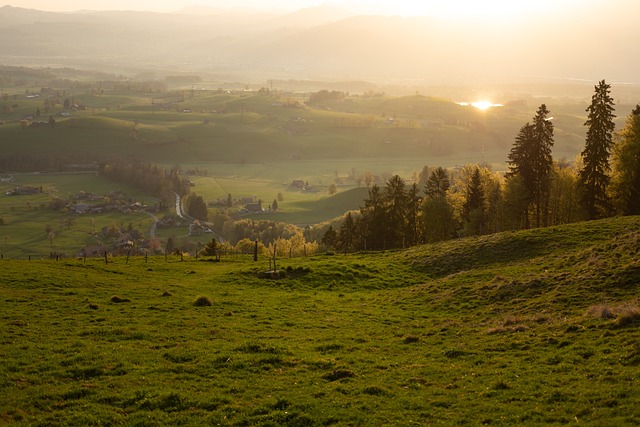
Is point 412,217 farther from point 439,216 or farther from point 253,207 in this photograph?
point 253,207

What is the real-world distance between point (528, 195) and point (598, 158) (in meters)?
9.91

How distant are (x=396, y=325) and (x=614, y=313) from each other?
480 inches

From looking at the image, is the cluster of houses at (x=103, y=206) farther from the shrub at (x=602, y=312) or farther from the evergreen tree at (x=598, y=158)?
the shrub at (x=602, y=312)

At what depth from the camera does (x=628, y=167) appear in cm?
6806

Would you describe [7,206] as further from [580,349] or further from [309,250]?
[580,349]

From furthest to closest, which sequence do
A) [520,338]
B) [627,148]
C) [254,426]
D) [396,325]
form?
[627,148]
[396,325]
[520,338]
[254,426]

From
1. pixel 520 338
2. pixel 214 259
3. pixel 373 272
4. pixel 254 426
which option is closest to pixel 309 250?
pixel 214 259

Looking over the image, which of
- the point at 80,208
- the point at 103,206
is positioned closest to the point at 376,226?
the point at 103,206

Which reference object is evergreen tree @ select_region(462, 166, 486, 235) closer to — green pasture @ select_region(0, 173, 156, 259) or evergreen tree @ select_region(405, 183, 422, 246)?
evergreen tree @ select_region(405, 183, 422, 246)

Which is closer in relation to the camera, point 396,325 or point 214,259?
point 396,325

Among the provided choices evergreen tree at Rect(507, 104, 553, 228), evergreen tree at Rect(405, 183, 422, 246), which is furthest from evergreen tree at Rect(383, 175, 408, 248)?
evergreen tree at Rect(507, 104, 553, 228)

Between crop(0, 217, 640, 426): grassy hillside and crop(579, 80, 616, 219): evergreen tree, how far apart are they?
71.1 ft

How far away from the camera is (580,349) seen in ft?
85.3

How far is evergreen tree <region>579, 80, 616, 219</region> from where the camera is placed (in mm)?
73250
